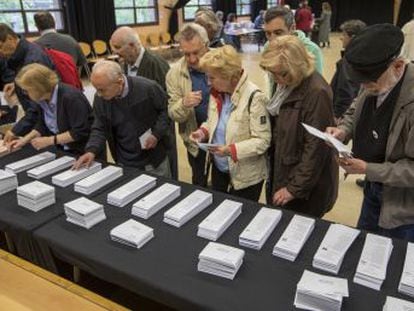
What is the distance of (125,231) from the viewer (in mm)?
1482

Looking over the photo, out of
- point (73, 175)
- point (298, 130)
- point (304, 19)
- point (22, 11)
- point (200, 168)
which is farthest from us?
point (304, 19)

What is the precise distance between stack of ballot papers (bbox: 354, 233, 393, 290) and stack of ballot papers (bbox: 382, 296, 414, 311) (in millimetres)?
81

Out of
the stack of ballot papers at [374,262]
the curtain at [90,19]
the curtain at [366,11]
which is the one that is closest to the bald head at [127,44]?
the stack of ballot papers at [374,262]

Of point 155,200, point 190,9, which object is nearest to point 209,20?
point 155,200

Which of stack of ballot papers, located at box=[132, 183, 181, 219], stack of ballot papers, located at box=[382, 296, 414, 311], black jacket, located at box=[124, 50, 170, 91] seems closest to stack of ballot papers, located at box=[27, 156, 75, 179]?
stack of ballot papers, located at box=[132, 183, 181, 219]

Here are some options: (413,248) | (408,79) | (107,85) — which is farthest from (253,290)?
(107,85)

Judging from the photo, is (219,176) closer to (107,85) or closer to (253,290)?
(107,85)

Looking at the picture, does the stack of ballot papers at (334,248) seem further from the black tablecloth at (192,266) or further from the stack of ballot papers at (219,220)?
the stack of ballot papers at (219,220)

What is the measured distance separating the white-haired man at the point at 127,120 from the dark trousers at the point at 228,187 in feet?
1.39

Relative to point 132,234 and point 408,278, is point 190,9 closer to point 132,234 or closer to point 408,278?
point 132,234

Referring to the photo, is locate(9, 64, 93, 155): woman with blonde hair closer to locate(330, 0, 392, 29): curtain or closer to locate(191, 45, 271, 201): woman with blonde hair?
locate(191, 45, 271, 201): woman with blonde hair

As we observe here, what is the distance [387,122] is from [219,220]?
29.1 inches

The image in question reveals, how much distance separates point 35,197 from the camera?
5.61ft

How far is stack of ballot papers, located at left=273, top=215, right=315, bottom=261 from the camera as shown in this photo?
1.34 m
